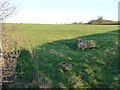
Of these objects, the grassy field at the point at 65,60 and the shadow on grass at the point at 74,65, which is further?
the shadow on grass at the point at 74,65

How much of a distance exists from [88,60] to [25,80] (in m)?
4.70

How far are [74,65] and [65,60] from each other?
0.69 metres

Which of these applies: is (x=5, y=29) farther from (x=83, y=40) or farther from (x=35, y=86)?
(x=83, y=40)

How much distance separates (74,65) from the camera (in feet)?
78.5

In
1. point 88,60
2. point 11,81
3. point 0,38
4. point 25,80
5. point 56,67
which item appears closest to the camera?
point 0,38

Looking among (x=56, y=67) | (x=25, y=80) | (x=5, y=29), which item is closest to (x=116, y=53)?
(x=56, y=67)

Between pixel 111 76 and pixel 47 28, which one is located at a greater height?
pixel 47 28

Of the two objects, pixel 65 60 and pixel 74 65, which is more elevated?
pixel 65 60

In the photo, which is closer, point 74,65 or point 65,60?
point 74,65

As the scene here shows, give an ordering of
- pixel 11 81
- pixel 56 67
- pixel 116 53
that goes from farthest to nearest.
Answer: pixel 116 53 < pixel 56 67 < pixel 11 81

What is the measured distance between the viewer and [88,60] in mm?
24750

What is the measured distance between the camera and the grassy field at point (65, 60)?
2208 centimetres

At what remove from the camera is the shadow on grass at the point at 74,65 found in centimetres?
2219

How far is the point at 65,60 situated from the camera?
79.7ft
